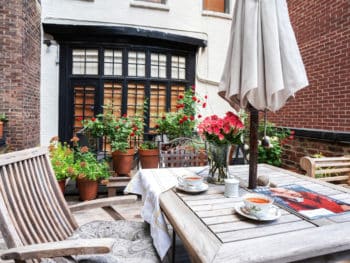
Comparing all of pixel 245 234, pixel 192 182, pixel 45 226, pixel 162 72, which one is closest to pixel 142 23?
pixel 162 72

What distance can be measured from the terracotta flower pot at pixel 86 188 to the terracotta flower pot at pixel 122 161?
1.89 feet

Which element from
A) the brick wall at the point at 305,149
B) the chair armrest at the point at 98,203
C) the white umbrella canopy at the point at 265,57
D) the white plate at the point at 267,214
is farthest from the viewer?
the brick wall at the point at 305,149

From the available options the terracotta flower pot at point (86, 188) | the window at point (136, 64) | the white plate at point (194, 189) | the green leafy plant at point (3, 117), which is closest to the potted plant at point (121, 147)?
the terracotta flower pot at point (86, 188)

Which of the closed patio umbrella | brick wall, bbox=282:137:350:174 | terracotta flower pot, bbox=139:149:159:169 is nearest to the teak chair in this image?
the closed patio umbrella

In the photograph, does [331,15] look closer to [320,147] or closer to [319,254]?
[320,147]

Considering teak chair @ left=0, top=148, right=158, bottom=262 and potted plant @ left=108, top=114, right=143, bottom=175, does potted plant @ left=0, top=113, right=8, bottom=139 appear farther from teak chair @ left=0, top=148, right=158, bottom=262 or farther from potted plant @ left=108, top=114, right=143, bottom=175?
teak chair @ left=0, top=148, right=158, bottom=262

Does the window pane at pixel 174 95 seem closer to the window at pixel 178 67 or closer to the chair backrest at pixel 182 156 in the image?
the window at pixel 178 67

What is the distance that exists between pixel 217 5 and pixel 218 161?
248 inches

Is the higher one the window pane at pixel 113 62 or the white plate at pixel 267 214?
the window pane at pixel 113 62

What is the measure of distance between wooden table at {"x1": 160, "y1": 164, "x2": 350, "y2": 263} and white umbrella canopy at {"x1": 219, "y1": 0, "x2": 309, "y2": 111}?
69 cm

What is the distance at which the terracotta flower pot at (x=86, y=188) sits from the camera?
3.61 metres

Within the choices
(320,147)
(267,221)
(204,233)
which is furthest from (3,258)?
(320,147)

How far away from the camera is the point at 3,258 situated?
1.09 m

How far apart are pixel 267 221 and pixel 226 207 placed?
244 millimetres
